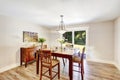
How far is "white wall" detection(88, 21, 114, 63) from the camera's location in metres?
4.05

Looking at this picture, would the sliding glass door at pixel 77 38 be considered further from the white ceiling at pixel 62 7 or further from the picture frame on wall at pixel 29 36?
the white ceiling at pixel 62 7

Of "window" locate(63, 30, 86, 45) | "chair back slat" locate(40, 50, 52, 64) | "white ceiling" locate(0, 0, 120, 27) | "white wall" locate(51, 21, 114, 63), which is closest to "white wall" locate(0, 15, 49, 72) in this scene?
"white ceiling" locate(0, 0, 120, 27)

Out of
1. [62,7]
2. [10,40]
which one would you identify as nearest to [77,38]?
[62,7]

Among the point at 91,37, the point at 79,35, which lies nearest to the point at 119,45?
the point at 91,37

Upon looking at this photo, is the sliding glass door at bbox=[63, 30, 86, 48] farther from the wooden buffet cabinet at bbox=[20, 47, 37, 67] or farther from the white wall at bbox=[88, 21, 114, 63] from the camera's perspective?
the wooden buffet cabinet at bbox=[20, 47, 37, 67]

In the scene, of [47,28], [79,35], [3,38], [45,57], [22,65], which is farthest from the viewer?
[47,28]

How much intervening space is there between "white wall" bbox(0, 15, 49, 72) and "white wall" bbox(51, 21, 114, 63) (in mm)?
3215

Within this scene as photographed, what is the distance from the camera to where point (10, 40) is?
3.42m

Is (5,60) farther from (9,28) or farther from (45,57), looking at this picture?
(45,57)

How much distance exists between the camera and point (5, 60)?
128 inches

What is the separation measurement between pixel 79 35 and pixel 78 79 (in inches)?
112

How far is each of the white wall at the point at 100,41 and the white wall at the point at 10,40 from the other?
3215 millimetres

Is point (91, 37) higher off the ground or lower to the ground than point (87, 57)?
higher

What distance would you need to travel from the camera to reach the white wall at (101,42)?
405 cm
